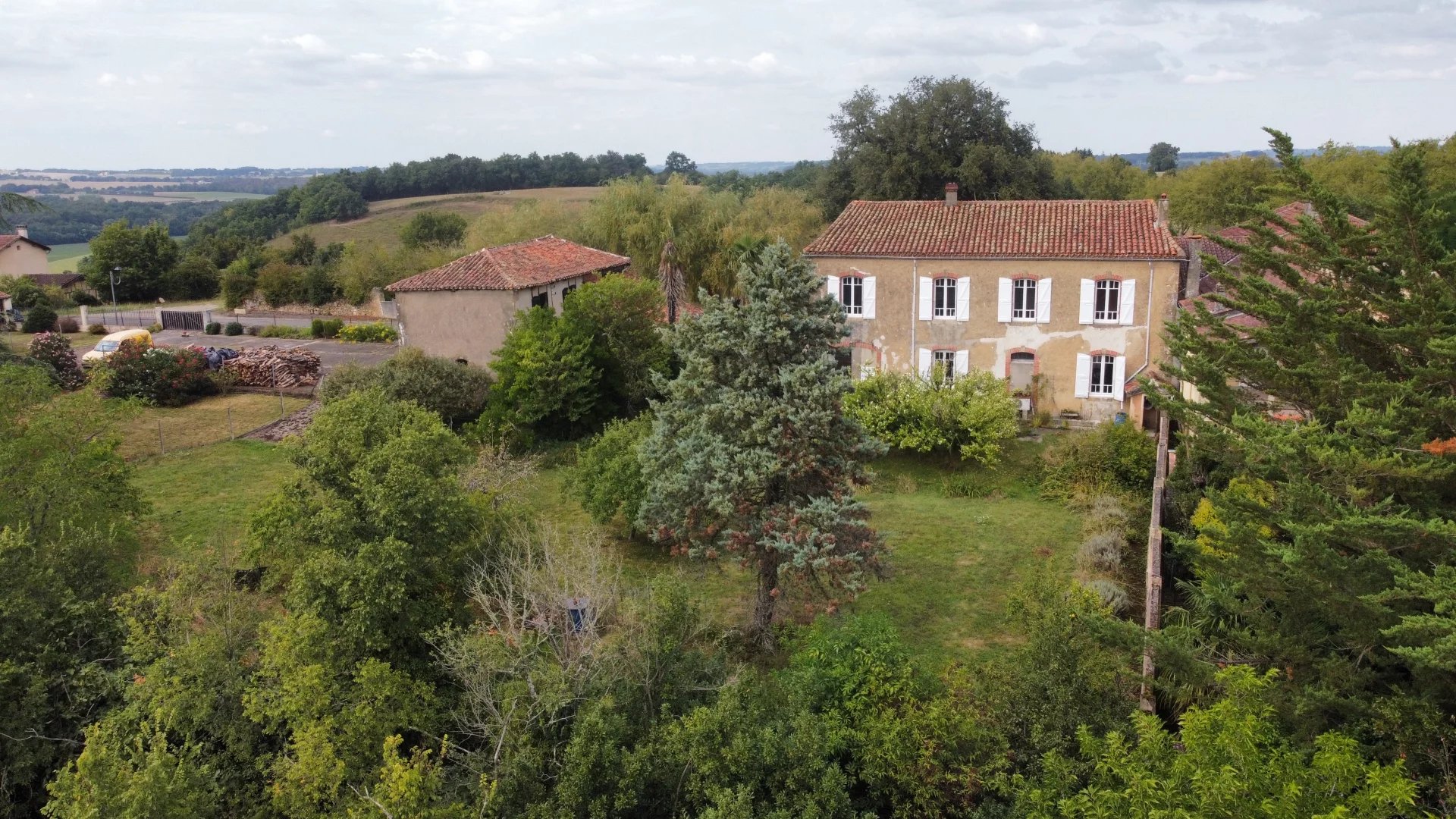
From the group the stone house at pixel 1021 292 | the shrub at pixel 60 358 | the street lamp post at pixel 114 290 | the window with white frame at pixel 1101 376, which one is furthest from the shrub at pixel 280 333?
the window with white frame at pixel 1101 376

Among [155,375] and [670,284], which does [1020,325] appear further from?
[155,375]

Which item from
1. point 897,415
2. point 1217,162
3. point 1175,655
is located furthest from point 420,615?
point 1217,162

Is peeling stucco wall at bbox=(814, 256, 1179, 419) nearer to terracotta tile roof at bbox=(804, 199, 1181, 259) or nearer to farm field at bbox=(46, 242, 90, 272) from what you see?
terracotta tile roof at bbox=(804, 199, 1181, 259)

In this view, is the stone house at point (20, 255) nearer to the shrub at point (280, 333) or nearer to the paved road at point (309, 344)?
the paved road at point (309, 344)

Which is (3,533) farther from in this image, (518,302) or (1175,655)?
(518,302)

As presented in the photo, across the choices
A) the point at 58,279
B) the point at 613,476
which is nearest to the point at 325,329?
the point at 58,279
